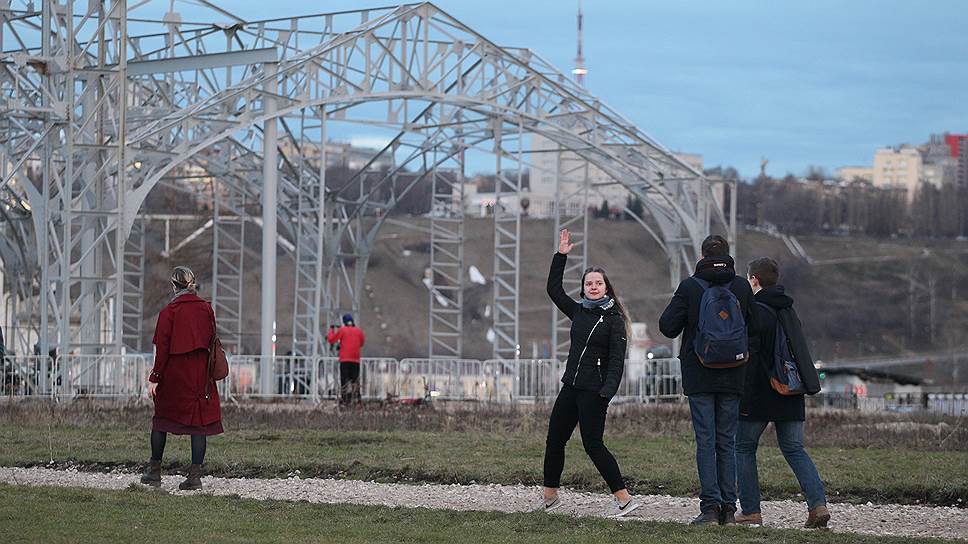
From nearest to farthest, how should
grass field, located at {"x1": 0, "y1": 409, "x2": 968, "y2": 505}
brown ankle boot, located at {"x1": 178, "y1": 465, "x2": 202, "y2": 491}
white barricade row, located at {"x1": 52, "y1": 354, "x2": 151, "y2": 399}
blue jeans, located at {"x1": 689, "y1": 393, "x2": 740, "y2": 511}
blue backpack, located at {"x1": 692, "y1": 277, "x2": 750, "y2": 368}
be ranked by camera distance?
blue backpack, located at {"x1": 692, "y1": 277, "x2": 750, "y2": 368} < blue jeans, located at {"x1": 689, "y1": 393, "x2": 740, "y2": 511} < brown ankle boot, located at {"x1": 178, "y1": 465, "x2": 202, "y2": 491} < grass field, located at {"x1": 0, "y1": 409, "x2": 968, "y2": 505} < white barricade row, located at {"x1": 52, "y1": 354, "x2": 151, "y2": 399}

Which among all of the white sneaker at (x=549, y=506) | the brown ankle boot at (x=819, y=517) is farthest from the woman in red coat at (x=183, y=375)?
the brown ankle boot at (x=819, y=517)

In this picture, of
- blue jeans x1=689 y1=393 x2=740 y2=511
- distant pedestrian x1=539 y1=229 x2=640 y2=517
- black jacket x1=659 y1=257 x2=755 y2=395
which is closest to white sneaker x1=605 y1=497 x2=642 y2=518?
distant pedestrian x1=539 y1=229 x2=640 y2=517

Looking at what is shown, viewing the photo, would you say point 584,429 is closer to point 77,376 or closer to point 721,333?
point 721,333

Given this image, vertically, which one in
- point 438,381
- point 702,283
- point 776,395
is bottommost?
point 438,381

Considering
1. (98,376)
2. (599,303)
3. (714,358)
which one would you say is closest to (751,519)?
(714,358)

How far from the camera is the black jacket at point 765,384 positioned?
1194cm

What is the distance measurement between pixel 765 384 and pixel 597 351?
1.27 m

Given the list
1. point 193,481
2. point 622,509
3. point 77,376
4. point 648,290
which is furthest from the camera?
point 648,290

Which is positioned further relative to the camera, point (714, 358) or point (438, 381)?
point (438, 381)

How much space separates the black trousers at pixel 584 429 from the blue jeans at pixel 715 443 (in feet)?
2.61

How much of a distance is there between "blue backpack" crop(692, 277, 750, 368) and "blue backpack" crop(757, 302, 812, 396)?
29 cm

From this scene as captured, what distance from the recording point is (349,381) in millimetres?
30203

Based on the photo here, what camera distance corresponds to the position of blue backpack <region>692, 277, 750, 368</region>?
11570mm

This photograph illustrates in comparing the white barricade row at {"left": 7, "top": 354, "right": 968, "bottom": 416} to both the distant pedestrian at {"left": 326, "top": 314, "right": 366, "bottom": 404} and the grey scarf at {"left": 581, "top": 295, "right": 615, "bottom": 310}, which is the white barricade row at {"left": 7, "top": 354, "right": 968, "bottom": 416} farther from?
the grey scarf at {"left": 581, "top": 295, "right": 615, "bottom": 310}
